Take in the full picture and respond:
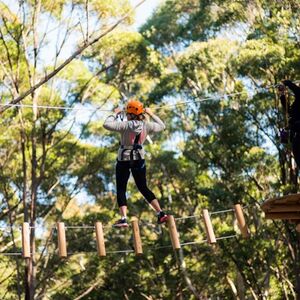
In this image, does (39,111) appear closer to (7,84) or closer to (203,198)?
(7,84)

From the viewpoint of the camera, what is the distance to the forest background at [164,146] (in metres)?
10.7

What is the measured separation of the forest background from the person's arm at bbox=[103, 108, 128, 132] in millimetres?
5039

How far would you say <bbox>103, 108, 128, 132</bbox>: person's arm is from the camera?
4.86m

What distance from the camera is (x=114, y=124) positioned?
4.89 metres

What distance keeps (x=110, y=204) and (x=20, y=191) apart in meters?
2.97

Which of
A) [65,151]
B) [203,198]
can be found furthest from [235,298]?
[65,151]

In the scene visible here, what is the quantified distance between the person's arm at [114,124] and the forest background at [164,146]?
16.5 ft

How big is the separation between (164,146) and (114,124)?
10.8 metres

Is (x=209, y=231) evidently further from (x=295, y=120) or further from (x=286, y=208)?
(x=295, y=120)

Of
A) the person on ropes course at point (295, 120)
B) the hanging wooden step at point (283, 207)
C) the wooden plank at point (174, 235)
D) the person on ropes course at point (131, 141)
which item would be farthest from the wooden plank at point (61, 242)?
the person on ropes course at point (295, 120)

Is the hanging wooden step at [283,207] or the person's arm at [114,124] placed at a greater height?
the person's arm at [114,124]

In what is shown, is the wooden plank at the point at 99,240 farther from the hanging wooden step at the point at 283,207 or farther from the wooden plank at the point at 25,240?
the hanging wooden step at the point at 283,207

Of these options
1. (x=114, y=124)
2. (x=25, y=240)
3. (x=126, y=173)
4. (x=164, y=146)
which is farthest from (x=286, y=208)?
(x=164, y=146)

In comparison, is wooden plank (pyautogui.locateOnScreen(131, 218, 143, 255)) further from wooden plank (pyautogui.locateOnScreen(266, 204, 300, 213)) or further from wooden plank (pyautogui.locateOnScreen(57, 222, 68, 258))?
wooden plank (pyautogui.locateOnScreen(266, 204, 300, 213))
